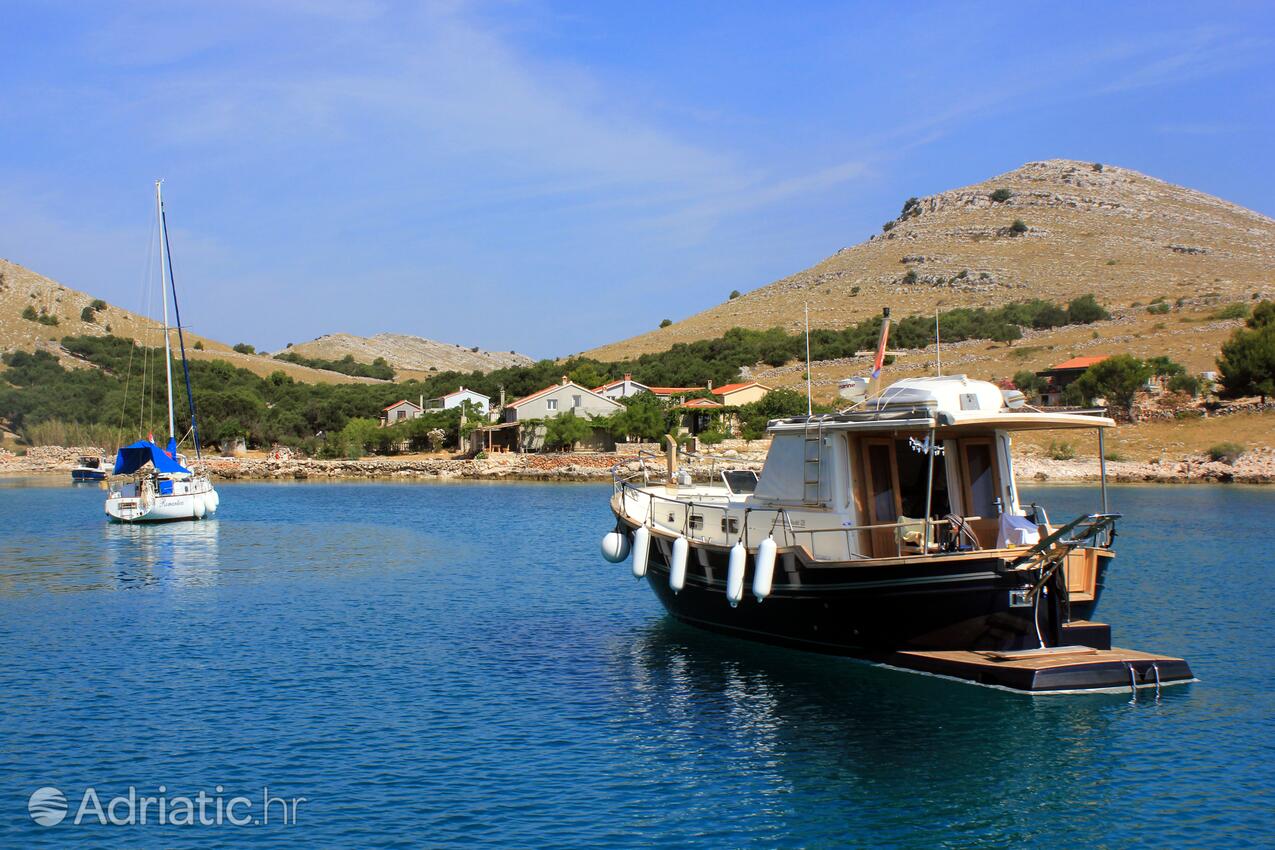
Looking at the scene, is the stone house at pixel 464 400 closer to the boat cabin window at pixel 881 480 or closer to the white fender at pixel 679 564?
the white fender at pixel 679 564

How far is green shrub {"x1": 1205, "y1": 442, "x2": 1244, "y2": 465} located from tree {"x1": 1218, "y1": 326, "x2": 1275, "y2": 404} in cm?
733

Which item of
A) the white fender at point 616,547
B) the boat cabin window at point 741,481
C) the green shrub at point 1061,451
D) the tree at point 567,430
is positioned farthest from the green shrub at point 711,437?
the white fender at point 616,547

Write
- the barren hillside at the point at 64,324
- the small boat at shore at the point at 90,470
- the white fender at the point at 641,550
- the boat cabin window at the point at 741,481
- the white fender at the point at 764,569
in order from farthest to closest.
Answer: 1. the barren hillside at the point at 64,324
2. the small boat at shore at the point at 90,470
3. the boat cabin window at the point at 741,481
4. the white fender at the point at 641,550
5. the white fender at the point at 764,569

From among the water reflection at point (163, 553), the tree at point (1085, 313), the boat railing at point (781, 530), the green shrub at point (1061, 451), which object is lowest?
the water reflection at point (163, 553)

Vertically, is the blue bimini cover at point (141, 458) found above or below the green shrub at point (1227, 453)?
above

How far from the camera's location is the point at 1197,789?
12.4 meters

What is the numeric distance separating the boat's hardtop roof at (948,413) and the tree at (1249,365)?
55.1m

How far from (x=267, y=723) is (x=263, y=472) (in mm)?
65373

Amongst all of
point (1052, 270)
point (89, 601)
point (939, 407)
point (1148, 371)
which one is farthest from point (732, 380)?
point (939, 407)

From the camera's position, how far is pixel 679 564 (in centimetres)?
1875

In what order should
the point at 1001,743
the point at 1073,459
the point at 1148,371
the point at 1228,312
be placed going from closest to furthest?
1. the point at 1001,743
2. the point at 1073,459
3. the point at 1148,371
4. the point at 1228,312

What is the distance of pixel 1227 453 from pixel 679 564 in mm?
48464

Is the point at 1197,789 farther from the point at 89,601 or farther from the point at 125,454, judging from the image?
the point at 125,454

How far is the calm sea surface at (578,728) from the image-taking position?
37.9 feet
